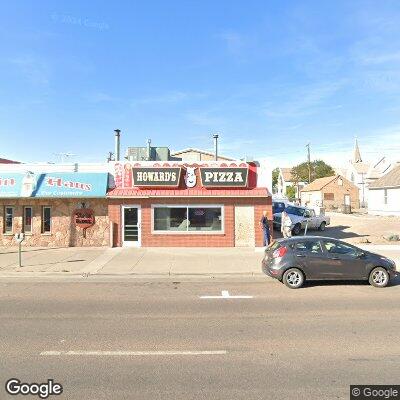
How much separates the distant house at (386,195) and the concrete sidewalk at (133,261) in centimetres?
2377

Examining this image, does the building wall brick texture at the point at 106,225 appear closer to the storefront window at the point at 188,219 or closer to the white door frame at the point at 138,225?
the white door frame at the point at 138,225

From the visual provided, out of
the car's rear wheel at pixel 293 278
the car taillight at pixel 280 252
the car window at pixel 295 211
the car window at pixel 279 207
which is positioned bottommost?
the car's rear wheel at pixel 293 278

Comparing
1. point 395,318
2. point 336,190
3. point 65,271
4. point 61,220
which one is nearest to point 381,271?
point 395,318

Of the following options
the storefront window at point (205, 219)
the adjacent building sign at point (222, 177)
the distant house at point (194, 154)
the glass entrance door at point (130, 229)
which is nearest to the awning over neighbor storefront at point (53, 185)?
the glass entrance door at point (130, 229)

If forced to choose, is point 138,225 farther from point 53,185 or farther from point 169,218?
point 53,185

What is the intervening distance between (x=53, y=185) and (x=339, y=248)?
44.2ft

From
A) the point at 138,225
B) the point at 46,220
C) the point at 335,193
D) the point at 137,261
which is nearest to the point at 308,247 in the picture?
the point at 137,261

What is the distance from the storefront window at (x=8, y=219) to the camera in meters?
18.7

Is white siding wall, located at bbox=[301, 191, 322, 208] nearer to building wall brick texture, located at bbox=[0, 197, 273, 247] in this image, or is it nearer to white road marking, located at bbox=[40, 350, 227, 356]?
building wall brick texture, located at bbox=[0, 197, 273, 247]

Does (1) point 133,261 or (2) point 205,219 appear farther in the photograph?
(2) point 205,219

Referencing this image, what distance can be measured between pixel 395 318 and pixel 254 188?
11.3 m

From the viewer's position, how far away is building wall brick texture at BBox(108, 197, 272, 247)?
715 inches

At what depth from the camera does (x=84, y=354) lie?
5.74 metres

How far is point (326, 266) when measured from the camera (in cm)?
1065
